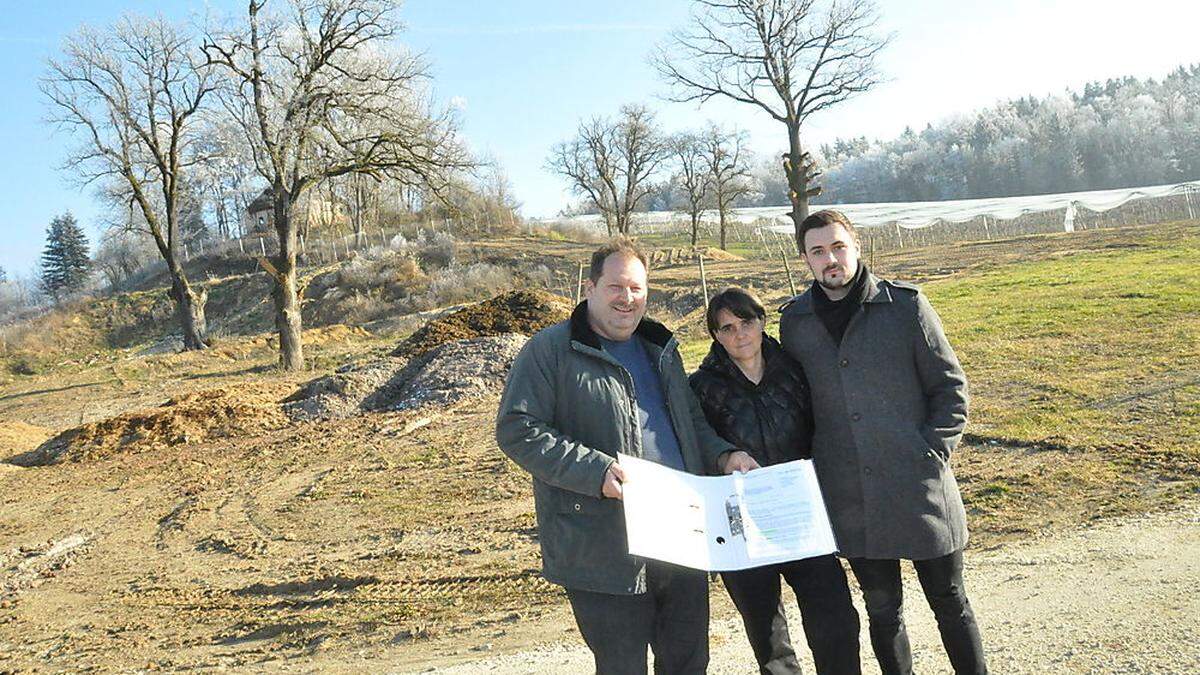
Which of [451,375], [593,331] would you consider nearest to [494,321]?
[451,375]

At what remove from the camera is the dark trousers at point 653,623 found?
275cm

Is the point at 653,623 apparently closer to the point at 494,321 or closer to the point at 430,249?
the point at 494,321

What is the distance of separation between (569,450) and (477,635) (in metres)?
2.78

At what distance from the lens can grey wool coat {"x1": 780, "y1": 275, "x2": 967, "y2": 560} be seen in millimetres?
3033

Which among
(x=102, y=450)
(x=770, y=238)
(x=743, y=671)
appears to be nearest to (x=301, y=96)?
(x=102, y=450)

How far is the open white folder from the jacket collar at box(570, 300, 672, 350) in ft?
1.40

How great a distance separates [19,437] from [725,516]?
1495 cm

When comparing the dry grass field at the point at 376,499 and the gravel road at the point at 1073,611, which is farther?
the dry grass field at the point at 376,499

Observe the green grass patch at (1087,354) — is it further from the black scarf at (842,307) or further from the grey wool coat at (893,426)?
the black scarf at (842,307)

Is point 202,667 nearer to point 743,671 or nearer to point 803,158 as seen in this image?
point 743,671

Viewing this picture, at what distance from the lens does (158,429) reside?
12.8 meters

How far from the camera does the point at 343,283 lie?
39156mm

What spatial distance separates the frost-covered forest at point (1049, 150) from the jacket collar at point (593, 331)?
304 ft

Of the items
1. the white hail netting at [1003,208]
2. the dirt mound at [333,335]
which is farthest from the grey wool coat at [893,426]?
the white hail netting at [1003,208]
